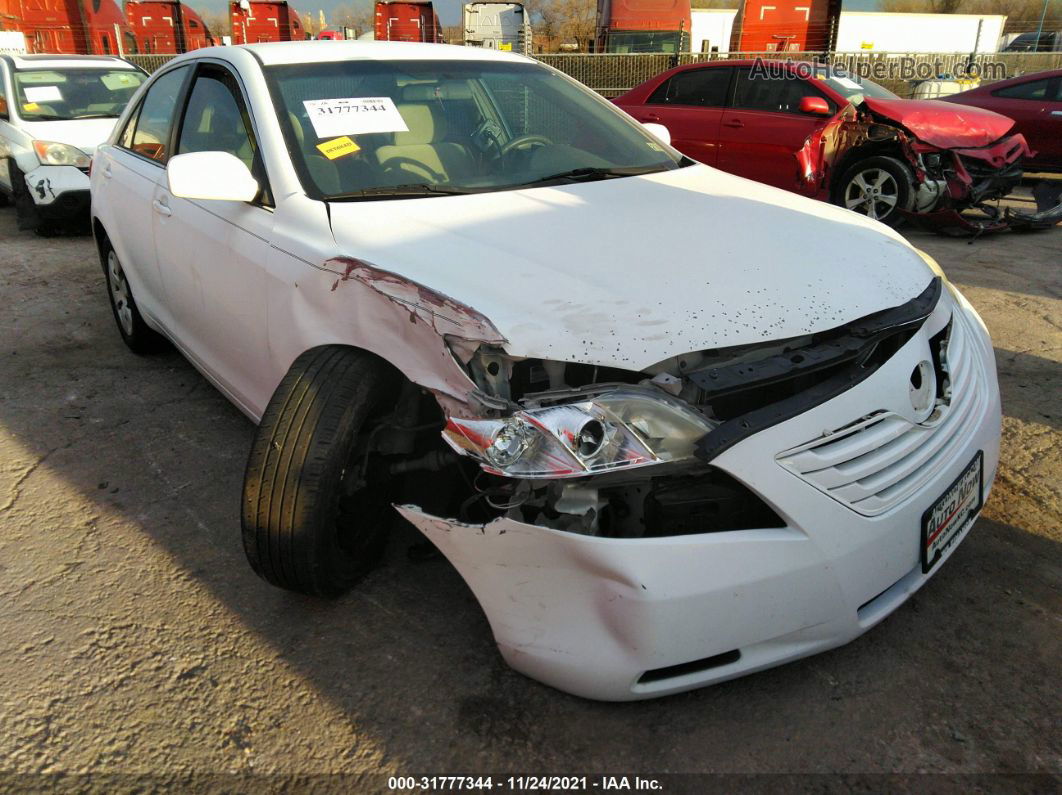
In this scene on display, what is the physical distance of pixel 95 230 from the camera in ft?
14.8

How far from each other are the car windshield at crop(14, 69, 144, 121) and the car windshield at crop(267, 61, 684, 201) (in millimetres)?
6366

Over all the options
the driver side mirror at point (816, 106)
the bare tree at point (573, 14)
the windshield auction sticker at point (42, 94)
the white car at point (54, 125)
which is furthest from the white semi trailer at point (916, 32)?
the windshield auction sticker at point (42, 94)

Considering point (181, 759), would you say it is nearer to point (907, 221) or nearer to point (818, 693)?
point (818, 693)

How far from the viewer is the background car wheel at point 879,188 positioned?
7082 millimetres

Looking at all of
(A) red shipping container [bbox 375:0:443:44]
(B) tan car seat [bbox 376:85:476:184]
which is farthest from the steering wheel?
(A) red shipping container [bbox 375:0:443:44]

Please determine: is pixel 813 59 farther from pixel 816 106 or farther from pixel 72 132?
pixel 72 132

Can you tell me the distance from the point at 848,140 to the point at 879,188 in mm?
568

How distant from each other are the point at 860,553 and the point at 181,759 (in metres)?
1.61

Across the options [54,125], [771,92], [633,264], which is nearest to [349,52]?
[633,264]

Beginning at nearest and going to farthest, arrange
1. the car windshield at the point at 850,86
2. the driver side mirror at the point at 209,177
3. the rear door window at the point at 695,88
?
the driver side mirror at the point at 209,177, the car windshield at the point at 850,86, the rear door window at the point at 695,88

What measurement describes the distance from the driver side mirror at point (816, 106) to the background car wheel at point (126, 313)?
594 centimetres

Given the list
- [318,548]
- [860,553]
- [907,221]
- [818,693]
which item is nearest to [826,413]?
[860,553]

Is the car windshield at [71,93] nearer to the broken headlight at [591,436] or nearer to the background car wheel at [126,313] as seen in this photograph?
the background car wheel at [126,313]

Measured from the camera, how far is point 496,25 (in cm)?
1794
